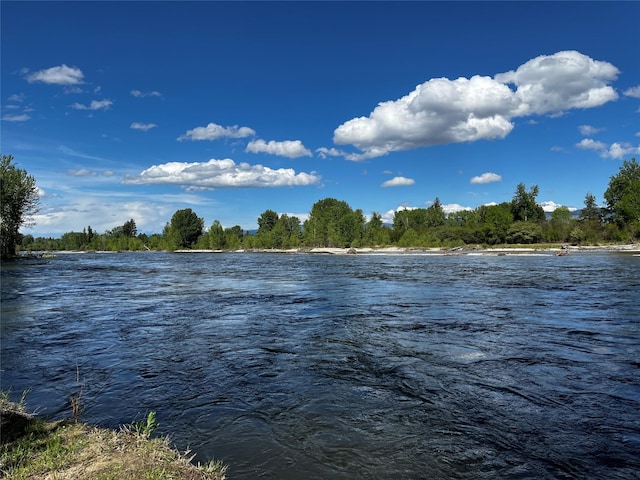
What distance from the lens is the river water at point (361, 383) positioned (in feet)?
19.9

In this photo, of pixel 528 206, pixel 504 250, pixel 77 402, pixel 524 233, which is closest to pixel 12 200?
pixel 77 402

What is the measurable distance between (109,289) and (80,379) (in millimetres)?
23388

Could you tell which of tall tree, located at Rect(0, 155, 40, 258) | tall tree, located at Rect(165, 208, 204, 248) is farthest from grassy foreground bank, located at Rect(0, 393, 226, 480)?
tall tree, located at Rect(165, 208, 204, 248)

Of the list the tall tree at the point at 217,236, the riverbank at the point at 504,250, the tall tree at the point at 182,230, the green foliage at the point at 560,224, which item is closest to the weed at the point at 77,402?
the riverbank at the point at 504,250

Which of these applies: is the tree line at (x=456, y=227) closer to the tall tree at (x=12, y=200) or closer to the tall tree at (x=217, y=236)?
the tall tree at (x=217, y=236)

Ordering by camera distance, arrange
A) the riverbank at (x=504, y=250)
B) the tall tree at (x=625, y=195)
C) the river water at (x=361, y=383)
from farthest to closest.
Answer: the tall tree at (x=625, y=195)
the riverbank at (x=504, y=250)
the river water at (x=361, y=383)

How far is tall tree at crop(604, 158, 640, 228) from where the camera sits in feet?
349

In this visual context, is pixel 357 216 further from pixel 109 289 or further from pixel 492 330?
pixel 492 330

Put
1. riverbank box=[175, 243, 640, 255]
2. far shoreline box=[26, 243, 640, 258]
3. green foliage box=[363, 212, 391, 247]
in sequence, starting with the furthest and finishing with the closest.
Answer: green foliage box=[363, 212, 391, 247]
riverbank box=[175, 243, 640, 255]
far shoreline box=[26, 243, 640, 258]

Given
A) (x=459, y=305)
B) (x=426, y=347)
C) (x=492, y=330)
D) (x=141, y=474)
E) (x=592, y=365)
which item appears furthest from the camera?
(x=459, y=305)

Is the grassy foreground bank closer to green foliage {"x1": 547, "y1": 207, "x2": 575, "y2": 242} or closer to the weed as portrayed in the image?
the weed

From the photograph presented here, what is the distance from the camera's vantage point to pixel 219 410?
775 cm

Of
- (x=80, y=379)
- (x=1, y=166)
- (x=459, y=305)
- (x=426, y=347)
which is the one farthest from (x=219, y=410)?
(x=1, y=166)

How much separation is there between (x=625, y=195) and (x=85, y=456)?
13709 cm
